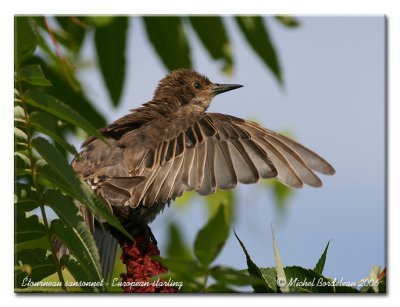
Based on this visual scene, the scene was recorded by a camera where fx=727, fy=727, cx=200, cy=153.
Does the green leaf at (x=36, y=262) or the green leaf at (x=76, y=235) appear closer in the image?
the green leaf at (x=76, y=235)

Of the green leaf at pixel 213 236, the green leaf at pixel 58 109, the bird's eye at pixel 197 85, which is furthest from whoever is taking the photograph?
the bird's eye at pixel 197 85

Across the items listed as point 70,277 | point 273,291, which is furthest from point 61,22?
point 273,291

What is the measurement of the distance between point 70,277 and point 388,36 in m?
2.17

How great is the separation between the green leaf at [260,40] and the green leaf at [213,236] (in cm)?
176

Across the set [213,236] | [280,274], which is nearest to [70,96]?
[280,274]

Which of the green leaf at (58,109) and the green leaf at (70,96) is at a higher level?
the green leaf at (70,96)

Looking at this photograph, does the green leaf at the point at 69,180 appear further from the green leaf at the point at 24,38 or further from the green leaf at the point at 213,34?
the green leaf at the point at 213,34

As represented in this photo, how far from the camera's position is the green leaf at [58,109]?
2.32m

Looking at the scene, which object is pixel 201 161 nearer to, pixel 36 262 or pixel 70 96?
pixel 70 96

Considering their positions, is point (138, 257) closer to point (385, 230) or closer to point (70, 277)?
point (70, 277)

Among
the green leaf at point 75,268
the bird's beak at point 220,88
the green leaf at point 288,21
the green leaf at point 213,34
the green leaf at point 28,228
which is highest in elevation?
the green leaf at point 288,21

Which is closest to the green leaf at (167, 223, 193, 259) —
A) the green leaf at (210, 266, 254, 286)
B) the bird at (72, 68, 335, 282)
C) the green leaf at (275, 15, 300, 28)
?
the bird at (72, 68, 335, 282)

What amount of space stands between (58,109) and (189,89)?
3.19m

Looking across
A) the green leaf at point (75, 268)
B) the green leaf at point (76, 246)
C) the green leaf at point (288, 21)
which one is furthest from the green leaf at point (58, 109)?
the green leaf at point (288, 21)
